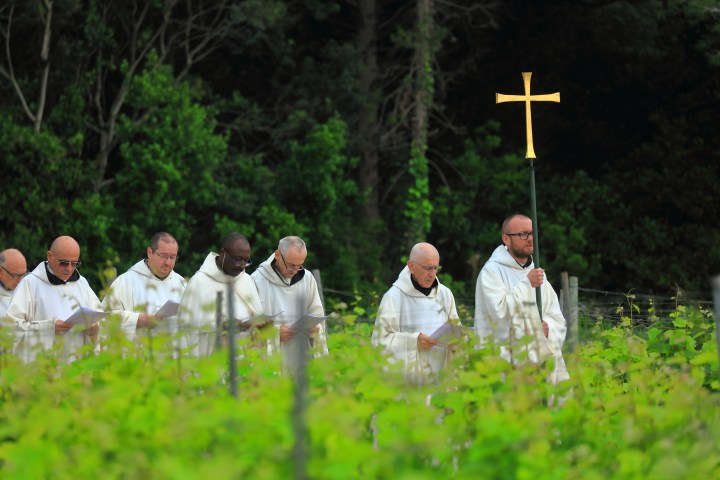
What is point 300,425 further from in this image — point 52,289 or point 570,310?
point 52,289

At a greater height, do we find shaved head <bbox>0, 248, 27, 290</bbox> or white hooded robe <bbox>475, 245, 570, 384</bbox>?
shaved head <bbox>0, 248, 27, 290</bbox>

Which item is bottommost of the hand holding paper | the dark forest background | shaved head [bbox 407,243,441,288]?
the hand holding paper

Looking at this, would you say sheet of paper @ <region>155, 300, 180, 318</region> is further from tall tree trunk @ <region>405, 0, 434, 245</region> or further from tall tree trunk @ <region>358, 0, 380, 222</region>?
tall tree trunk @ <region>358, 0, 380, 222</region>

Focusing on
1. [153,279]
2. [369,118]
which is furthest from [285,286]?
[369,118]

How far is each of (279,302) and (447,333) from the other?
2692 millimetres

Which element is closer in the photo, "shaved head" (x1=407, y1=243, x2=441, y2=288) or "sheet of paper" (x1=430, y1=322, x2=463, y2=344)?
"sheet of paper" (x1=430, y1=322, x2=463, y2=344)

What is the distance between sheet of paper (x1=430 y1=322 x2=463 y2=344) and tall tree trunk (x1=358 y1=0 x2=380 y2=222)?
16.3 metres

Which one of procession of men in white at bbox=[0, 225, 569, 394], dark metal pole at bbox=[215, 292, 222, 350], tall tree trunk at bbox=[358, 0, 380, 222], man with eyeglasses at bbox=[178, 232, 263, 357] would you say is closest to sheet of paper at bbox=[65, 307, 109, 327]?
procession of men in white at bbox=[0, 225, 569, 394]

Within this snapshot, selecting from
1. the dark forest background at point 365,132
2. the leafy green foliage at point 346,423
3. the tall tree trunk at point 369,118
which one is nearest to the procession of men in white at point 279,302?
the leafy green foliage at point 346,423

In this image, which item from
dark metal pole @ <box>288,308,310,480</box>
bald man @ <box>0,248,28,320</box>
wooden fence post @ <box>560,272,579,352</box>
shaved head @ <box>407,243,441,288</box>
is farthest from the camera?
bald man @ <box>0,248,28,320</box>

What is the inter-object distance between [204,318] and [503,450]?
4.52 m

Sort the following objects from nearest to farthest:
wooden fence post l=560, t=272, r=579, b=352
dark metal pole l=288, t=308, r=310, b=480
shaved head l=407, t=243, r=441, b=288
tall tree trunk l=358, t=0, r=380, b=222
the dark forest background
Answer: dark metal pole l=288, t=308, r=310, b=480 → shaved head l=407, t=243, r=441, b=288 → wooden fence post l=560, t=272, r=579, b=352 → the dark forest background → tall tree trunk l=358, t=0, r=380, b=222

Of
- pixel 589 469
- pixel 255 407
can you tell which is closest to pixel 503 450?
pixel 589 469

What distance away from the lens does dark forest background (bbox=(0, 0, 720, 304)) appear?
73.4 feet
